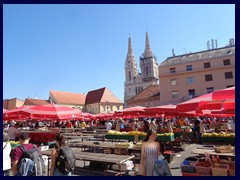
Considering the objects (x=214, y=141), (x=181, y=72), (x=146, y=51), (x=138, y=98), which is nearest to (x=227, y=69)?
(x=181, y=72)

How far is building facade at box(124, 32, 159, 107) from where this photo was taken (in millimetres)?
102562

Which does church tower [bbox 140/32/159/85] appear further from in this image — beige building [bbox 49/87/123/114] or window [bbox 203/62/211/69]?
window [bbox 203/62/211/69]

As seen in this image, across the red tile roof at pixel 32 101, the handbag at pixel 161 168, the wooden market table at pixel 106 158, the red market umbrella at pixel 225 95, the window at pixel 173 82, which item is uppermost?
the window at pixel 173 82

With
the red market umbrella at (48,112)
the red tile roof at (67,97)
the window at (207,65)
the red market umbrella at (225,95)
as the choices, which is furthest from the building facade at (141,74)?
the red market umbrella at (225,95)

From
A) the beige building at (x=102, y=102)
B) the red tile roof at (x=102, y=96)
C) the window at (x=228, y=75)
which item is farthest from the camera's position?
the red tile roof at (x=102, y=96)

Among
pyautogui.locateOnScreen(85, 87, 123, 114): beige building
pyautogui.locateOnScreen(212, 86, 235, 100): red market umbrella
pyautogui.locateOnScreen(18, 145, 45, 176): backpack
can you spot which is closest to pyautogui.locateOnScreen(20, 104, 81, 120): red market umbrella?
Answer: pyautogui.locateOnScreen(18, 145, 45, 176): backpack

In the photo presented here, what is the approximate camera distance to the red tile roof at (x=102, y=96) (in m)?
77.8

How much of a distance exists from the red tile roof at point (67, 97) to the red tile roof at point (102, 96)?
3817 millimetres

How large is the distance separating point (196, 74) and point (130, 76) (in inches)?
2642

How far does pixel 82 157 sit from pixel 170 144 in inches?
233

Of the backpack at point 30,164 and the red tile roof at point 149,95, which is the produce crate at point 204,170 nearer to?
the backpack at point 30,164

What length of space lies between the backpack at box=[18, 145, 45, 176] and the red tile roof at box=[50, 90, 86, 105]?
7411 cm

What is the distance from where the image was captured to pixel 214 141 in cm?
1249
